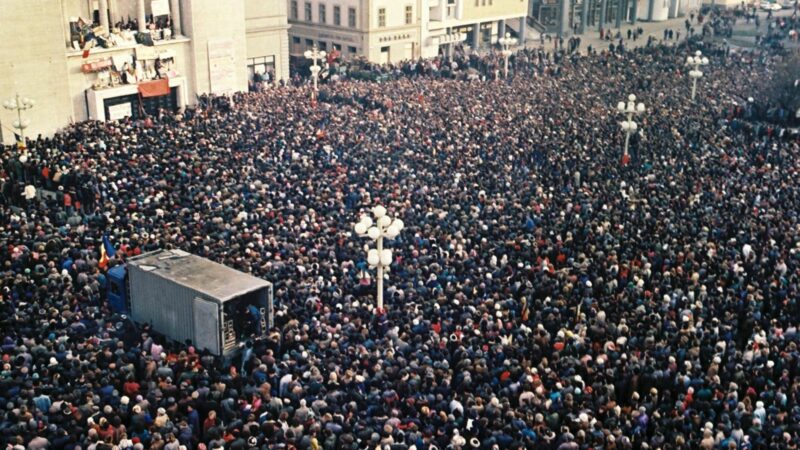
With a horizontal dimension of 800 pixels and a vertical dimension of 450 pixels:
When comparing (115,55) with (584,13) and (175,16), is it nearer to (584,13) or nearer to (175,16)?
(175,16)

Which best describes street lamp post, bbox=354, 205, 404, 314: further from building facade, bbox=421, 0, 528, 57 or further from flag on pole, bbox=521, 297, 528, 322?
building facade, bbox=421, 0, 528, 57

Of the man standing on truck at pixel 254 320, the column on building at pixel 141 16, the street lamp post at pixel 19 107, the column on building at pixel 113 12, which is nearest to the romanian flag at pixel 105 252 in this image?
the man standing on truck at pixel 254 320

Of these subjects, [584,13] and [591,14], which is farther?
[591,14]

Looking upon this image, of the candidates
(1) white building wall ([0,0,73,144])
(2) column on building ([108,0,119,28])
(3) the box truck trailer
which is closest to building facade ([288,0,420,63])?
(2) column on building ([108,0,119,28])

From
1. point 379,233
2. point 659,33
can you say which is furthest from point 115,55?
point 659,33

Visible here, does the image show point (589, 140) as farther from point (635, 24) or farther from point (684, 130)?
point (635, 24)

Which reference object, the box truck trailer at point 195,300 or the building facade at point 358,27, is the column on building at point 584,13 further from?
the box truck trailer at point 195,300

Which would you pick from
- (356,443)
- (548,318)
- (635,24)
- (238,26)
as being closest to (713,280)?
(548,318)
